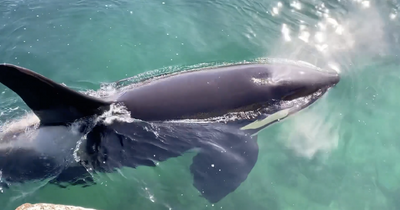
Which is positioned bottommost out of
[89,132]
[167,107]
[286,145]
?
[286,145]

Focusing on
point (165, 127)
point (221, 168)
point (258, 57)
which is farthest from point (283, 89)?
point (258, 57)

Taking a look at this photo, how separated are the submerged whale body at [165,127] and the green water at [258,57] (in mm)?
341

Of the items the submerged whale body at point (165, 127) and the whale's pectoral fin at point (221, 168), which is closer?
the submerged whale body at point (165, 127)

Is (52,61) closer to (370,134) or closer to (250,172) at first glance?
(250,172)

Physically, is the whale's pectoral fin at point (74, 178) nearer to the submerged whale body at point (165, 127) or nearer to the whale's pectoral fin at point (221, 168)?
the submerged whale body at point (165, 127)

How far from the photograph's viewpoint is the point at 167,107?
6875 mm

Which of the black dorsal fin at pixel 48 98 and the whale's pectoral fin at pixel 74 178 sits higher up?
the black dorsal fin at pixel 48 98

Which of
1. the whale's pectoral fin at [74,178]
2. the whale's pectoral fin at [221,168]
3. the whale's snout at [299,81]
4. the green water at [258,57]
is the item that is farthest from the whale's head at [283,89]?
the whale's pectoral fin at [74,178]

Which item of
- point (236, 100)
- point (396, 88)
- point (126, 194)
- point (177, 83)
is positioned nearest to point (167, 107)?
point (177, 83)

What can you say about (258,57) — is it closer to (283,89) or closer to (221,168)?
(283,89)

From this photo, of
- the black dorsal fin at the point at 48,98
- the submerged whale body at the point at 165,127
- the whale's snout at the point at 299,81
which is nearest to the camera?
the black dorsal fin at the point at 48,98

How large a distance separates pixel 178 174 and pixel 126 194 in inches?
40.1

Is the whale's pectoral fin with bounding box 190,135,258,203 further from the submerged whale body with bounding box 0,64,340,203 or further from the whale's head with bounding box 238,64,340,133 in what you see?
the whale's head with bounding box 238,64,340,133

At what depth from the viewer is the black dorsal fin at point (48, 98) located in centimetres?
563
